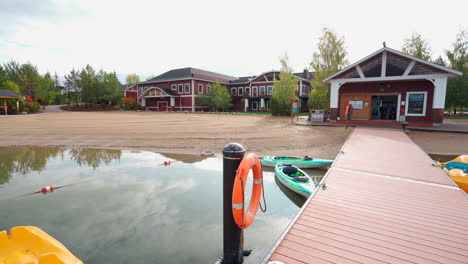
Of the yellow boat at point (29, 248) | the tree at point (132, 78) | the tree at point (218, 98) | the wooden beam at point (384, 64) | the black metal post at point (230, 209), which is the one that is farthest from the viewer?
the tree at point (132, 78)

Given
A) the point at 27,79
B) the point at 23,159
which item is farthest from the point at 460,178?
the point at 27,79

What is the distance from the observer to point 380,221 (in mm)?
3525

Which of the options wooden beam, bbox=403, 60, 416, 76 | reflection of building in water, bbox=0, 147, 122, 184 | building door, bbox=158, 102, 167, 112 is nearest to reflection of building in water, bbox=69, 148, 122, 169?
reflection of building in water, bbox=0, 147, 122, 184

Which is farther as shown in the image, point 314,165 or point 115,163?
point 115,163

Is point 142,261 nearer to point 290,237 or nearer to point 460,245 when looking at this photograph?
point 290,237

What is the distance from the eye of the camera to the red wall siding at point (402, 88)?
1661cm

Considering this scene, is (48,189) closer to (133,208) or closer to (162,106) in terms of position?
(133,208)

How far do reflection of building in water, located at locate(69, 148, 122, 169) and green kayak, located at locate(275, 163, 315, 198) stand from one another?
22.9 feet

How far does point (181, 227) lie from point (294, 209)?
2.73m

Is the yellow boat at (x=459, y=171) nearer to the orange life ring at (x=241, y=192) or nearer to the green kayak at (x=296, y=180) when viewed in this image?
the green kayak at (x=296, y=180)

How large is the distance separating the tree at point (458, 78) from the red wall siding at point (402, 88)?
1683 cm

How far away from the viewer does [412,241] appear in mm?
3012

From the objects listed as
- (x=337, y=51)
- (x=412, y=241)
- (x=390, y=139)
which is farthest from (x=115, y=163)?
(x=337, y=51)

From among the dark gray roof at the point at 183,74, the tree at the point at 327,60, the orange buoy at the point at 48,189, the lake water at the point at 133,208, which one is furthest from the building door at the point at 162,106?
the orange buoy at the point at 48,189
